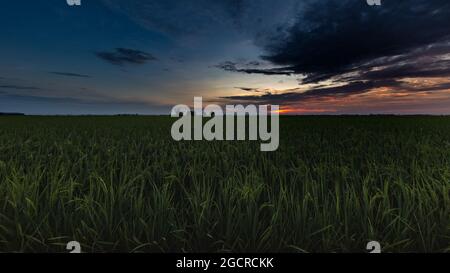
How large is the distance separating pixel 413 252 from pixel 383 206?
571mm

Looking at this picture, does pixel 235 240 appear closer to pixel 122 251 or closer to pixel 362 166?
pixel 122 251

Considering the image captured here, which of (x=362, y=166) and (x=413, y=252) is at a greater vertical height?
(x=362, y=166)

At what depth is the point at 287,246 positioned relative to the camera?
2.46 meters
